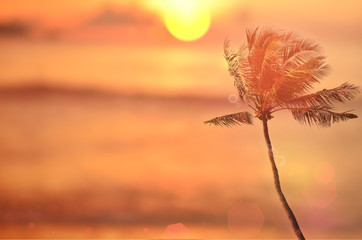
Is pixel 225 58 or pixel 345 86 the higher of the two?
pixel 225 58

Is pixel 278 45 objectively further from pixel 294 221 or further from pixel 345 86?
pixel 294 221

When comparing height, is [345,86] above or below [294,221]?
above

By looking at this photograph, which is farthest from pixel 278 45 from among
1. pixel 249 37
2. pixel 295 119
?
pixel 295 119

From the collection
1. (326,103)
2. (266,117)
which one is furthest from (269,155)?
(326,103)

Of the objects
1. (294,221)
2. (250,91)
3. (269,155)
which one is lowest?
(294,221)

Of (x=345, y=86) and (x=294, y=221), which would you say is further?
(x=294, y=221)

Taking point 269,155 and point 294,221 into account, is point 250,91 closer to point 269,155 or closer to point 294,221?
point 269,155

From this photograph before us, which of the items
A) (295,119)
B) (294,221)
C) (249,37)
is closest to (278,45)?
(249,37)
